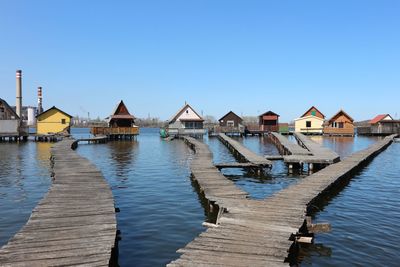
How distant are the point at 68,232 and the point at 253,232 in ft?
16.5

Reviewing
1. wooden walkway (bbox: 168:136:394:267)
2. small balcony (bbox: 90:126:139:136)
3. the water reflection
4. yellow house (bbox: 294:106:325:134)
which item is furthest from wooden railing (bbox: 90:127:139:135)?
wooden walkway (bbox: 168:136:394:267)

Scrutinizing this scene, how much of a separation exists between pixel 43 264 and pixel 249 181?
16.7m

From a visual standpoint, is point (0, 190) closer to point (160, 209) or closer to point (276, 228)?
point (160, 209)

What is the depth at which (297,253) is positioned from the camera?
415 inches

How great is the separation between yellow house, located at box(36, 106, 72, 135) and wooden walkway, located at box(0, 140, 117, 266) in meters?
52.1

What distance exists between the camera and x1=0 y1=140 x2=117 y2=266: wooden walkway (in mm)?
8031

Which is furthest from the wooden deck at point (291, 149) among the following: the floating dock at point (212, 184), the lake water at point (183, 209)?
the floating dock at point (212, 184)

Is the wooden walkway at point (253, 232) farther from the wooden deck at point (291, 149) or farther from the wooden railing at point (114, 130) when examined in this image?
the wooden railing at point (114, 130)

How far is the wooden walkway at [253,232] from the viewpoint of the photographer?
813cm

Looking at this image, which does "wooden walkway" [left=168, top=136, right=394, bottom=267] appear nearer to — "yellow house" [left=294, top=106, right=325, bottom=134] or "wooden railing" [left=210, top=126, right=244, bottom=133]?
"wooden railing" [left=210, top=126, right=244, bottom=133]

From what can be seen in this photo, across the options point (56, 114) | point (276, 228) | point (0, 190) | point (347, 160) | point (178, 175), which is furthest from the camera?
point (56, 114)

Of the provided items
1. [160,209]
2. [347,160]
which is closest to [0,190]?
[160,209]

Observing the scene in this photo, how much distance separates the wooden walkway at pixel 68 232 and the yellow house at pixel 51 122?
5205 centimetres

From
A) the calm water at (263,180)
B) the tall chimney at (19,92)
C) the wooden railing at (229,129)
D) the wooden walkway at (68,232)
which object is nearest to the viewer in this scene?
the wooden walkway at (68,232)
